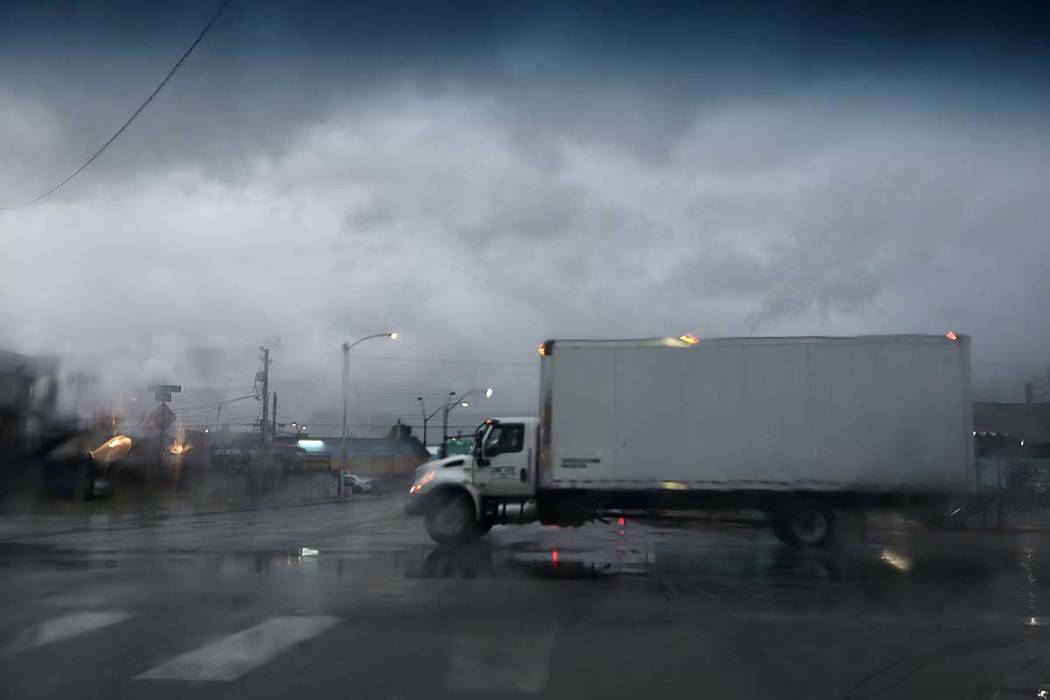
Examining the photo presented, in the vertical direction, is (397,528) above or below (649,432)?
below

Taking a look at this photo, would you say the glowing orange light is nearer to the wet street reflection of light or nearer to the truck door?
the truck door

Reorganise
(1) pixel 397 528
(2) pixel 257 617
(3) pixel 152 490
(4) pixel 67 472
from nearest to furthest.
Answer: (2) pixel 257 617 → (1) pixel 397 528 → (4) pixel 67 472 → (3) pixel 152 490

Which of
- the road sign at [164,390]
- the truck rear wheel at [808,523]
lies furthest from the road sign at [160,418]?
the truck rear wheel at [808,523]

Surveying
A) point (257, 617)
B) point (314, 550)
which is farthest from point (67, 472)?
point (257, 617)

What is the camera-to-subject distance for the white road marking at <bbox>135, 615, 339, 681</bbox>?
23.7 ft

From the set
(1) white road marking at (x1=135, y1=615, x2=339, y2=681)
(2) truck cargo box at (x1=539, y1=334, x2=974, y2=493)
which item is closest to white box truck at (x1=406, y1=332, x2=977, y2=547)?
(2) truck cargo box at (x1=539, y1=334, x2=974, y2=493)

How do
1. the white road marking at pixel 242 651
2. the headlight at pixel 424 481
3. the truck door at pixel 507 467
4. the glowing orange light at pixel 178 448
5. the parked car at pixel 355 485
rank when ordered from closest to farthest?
1. the white road marking at pixel 242 651
2. the truck door at pixel 507 467
3. the headlight at pixel 424 481
4. the glowing orange light at pixel 178 448
5. the parked car at pixel 355 485

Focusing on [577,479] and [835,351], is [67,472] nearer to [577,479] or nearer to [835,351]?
[577,479]

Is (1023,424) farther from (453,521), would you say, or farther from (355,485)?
(355,485)

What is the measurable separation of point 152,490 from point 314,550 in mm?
23272

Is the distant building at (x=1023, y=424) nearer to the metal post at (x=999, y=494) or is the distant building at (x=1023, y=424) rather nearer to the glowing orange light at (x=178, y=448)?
the metal post at (x=999, y=494)

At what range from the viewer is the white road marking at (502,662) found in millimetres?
6957

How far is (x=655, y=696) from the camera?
6.70 m

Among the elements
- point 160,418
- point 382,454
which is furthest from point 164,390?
point 382,454
